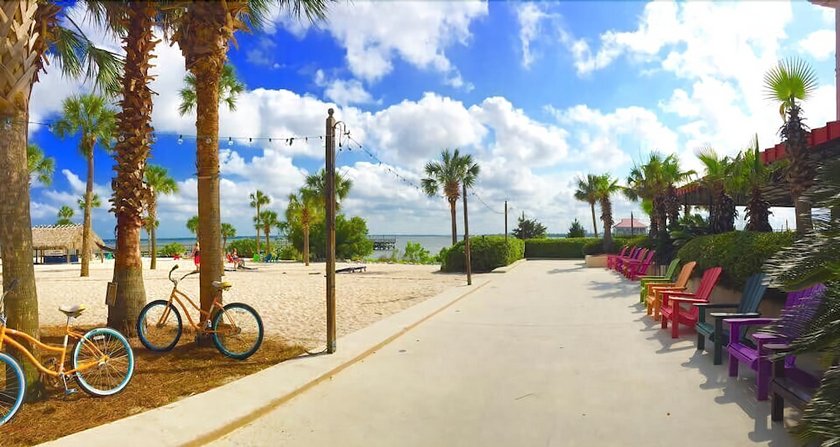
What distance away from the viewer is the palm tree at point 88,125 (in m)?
22.3

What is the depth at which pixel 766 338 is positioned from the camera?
4.62 meters

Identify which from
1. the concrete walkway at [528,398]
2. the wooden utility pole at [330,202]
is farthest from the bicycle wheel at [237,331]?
the concrete walkway at [528,398]

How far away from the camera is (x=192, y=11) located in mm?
6828

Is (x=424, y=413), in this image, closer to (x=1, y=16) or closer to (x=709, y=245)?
(x=1, y=16)

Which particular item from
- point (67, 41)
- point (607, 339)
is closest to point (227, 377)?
point (607, 339)

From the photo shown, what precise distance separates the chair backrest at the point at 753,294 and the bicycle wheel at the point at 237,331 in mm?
6021

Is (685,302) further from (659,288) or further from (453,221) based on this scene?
(453,221)

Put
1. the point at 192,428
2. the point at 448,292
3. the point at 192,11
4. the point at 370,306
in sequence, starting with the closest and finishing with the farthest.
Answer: the point at 192,428 → the point at 192,11 → the point at 370,306 → the point at 448,292

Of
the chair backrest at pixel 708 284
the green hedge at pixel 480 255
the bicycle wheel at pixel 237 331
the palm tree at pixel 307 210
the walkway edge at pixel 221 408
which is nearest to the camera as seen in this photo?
the walkway edge at pixel 221 408

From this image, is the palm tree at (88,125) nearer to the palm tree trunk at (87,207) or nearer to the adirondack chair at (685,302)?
the palm tree trunk at (87,207)

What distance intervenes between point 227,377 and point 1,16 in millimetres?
4050

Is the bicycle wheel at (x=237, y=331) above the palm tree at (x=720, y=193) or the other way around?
the other way around

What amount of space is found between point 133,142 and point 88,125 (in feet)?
60.4

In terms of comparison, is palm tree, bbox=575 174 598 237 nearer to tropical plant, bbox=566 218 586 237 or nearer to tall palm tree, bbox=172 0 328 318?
tropical plant, bbox=566 218 586 237
